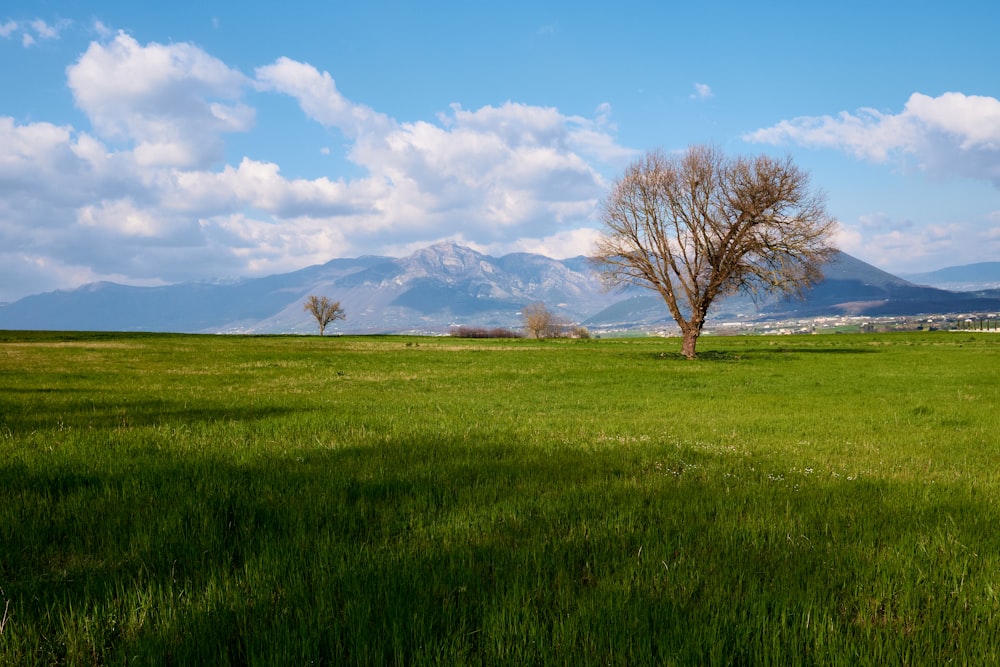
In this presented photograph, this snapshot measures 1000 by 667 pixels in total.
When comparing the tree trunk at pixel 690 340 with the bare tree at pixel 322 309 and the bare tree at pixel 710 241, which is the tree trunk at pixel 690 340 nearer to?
the bare tree at pixel 710 241

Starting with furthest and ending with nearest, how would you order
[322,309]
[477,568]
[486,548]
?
[322,309] < [486,548] < [477,568]

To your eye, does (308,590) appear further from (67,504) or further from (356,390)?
(356,390)

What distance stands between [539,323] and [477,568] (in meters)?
169

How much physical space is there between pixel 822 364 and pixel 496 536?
43.8 metres

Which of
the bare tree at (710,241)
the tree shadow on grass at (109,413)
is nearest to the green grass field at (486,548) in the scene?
the tree shadow on grass at (109,413)

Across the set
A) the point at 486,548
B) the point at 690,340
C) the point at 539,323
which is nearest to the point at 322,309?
the point at 539,323

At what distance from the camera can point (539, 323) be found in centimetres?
17238

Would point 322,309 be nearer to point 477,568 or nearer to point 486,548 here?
point 486,548

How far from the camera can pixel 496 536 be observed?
4371 mm

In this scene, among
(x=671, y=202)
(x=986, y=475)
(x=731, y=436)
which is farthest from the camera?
(x=671, y=202)

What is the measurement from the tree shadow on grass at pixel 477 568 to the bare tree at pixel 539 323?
164 m

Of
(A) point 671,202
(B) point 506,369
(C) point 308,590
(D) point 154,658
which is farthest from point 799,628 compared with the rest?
(A) point 671,202

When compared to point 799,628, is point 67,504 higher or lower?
higher

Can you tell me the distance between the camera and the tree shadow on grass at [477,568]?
2.83 m
